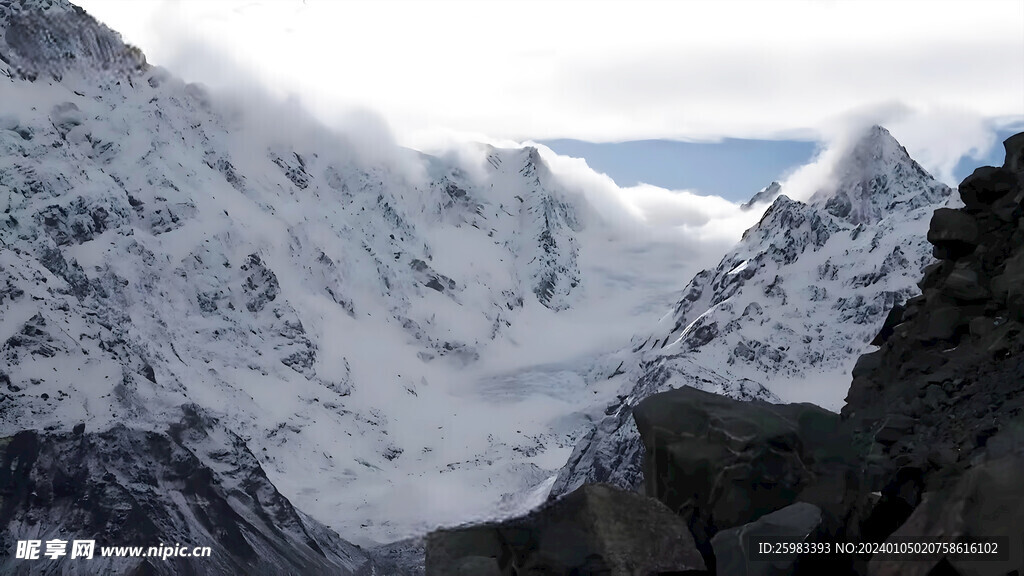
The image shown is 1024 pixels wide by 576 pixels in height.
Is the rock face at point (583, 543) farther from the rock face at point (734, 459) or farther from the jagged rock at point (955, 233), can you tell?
the jagged rock at point (955, 233)

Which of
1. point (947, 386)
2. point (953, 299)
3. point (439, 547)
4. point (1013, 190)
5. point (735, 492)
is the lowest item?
point (439, 547)

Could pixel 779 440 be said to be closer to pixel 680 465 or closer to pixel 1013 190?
pixel 680 465

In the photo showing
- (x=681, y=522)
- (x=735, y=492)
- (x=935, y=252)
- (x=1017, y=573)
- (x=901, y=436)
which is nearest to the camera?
(x=1017, y=573)

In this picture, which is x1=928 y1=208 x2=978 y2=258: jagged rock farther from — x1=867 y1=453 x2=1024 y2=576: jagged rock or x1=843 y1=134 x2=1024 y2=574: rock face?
x1=867 y1=453 x2=1024 y2=576: jagged rock

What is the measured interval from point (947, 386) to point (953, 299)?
7.45 feet

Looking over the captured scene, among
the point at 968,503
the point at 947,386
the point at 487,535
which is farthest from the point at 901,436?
the point at 487,535

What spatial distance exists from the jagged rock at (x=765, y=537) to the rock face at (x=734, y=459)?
1493 millimetres

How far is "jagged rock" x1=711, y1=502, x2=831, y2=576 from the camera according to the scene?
76.3 ft

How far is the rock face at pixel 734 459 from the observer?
1038 inches

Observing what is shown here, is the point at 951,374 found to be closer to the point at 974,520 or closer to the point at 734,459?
the point at 734,459

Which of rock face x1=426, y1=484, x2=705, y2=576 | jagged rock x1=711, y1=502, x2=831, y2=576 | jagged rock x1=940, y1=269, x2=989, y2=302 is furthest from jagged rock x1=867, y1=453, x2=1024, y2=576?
jagged rock x1=940, y1=269, x2=989, y2=302

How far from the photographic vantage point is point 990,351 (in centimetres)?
2762

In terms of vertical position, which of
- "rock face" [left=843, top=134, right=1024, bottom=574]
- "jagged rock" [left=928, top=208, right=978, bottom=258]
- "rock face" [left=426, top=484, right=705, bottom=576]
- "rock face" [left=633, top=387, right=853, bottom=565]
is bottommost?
"rock face" [left=426, top=484, right=705, bottom=576]

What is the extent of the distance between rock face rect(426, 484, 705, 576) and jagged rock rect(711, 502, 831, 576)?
595 mm
